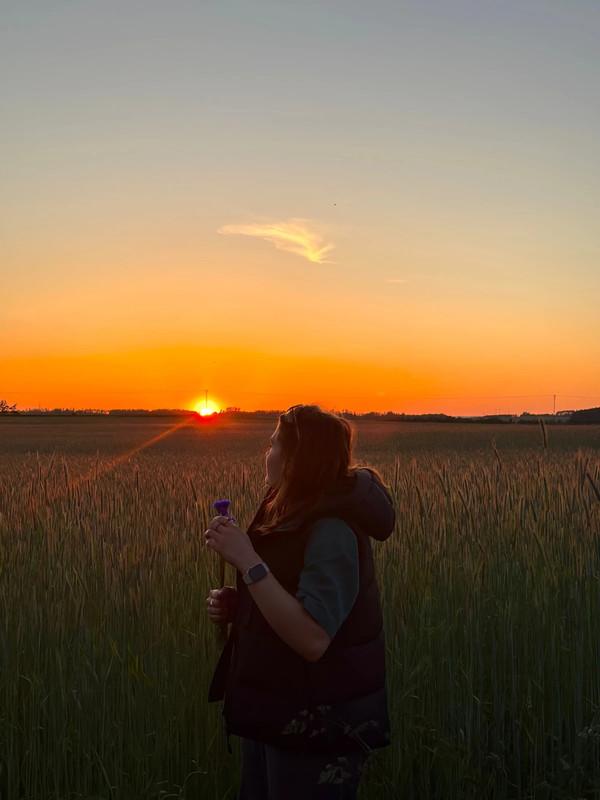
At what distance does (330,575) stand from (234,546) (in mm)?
250

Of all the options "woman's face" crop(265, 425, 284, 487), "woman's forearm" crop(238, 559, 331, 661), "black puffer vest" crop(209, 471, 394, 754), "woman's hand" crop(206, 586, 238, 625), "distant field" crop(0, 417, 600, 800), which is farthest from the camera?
"distant field" crop(0, 417, 600, 800)

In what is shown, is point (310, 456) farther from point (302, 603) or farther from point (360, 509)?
point (302, 603)

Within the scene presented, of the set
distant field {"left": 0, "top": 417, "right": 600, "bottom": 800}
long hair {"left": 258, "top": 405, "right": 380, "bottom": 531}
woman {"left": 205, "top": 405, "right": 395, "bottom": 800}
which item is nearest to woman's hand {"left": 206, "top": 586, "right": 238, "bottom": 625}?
woman {"left": 205, "top": 405, "right": 395, "bottom": 800}

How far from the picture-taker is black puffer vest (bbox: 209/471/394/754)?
80.9 inches

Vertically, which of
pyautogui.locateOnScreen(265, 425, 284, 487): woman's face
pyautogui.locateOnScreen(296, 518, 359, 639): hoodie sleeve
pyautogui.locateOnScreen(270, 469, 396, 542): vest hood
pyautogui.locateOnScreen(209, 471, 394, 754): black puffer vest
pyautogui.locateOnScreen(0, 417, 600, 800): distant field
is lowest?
pyautogui.locateOnScreen(0, 417, 600, 800): distant field

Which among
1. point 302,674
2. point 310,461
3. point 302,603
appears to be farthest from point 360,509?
point 302,674

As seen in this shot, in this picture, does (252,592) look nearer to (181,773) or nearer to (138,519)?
(181,773)

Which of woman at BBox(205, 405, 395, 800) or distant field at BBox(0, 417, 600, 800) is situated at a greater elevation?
woman at BBox(205, 405, 395, 800)

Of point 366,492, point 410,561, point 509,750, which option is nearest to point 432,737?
point 509,750

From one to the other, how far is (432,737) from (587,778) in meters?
0.64

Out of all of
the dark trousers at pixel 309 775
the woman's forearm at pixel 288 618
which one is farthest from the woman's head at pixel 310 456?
the dark trousers at pixel 309 775

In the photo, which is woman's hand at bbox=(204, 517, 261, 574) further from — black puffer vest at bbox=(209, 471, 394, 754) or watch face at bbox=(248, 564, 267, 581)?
black puffer vest at bbox=(209, 471, 394, 754)

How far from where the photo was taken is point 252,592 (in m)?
1.97

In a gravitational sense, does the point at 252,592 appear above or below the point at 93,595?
above
